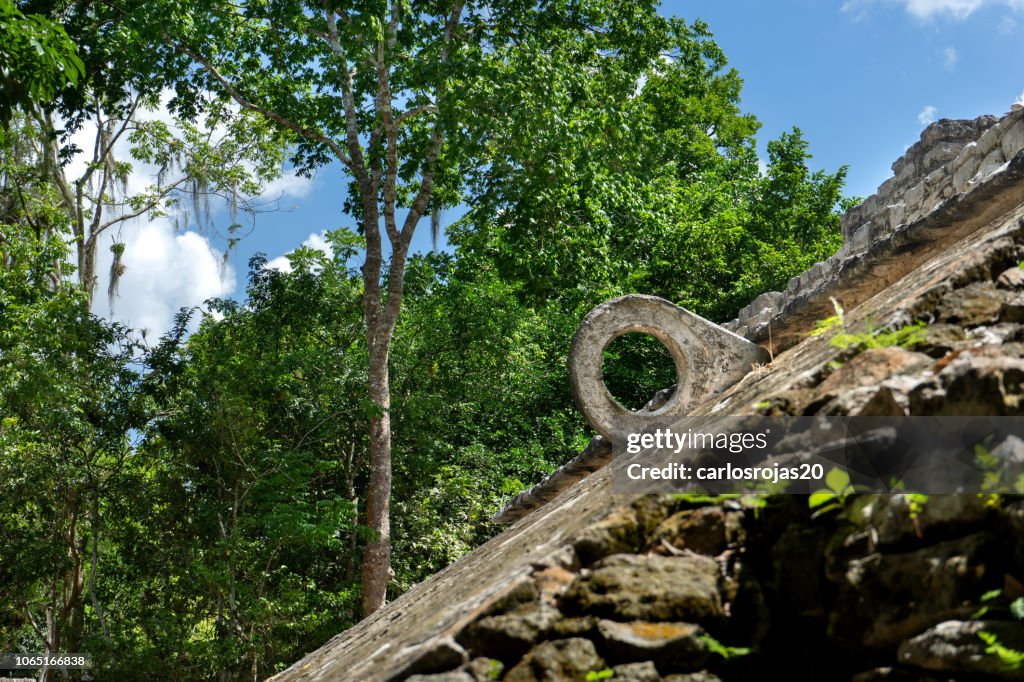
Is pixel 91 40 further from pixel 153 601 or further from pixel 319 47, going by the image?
pixel 153 601

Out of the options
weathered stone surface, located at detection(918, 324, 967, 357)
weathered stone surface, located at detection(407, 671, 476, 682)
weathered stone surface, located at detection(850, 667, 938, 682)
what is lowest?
weathered stone surface, located at detection(850, 667, 938, 682)

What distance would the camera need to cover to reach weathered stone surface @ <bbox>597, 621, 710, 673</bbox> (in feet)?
6.23

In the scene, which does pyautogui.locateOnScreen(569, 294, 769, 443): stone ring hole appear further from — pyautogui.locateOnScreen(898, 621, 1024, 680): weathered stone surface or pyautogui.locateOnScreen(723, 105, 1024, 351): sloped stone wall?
pyautogui.locateOnScreen(898, 621, 1024, 680): weathered stone surface

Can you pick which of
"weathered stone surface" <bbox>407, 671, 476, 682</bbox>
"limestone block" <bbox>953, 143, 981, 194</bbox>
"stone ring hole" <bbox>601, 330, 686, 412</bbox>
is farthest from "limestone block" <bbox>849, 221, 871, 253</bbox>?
"stone ring hole" <bbox>601, 330, 686, 412</bbox>

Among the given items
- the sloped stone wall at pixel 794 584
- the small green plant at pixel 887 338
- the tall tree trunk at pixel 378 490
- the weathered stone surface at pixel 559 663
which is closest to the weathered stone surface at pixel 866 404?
the sloped stone wall at pixel 794 584

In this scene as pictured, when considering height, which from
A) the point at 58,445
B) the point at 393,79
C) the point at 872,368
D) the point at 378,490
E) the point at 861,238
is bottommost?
the point at 872,368

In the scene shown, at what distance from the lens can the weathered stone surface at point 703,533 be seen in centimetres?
211

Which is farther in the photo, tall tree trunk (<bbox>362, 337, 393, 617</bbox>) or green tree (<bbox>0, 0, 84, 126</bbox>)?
tall tree trunk (<bbox>362, 337, 393, 617</bbox>)

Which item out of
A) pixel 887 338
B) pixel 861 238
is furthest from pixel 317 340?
pixel 887 338

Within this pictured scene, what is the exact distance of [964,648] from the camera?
1.71 meters

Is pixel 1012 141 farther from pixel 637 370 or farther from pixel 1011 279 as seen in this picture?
pixel 637 370

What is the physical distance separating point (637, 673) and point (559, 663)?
0.49ft

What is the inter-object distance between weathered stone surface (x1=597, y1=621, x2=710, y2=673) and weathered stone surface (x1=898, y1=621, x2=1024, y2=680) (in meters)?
0.38

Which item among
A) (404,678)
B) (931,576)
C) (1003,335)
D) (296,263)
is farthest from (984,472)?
(296,263)
